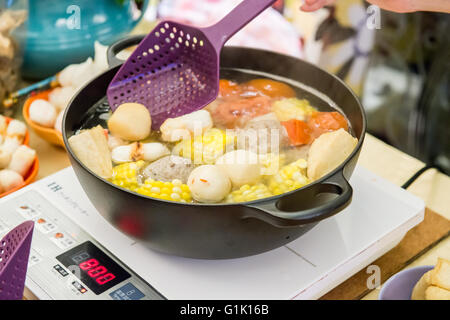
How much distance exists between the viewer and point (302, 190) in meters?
0.81

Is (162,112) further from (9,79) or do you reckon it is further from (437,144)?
(437,144)

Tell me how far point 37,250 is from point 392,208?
68cm

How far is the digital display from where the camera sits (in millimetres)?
936

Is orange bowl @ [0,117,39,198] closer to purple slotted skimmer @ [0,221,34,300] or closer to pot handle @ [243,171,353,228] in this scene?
purple slotted skimmer @ [0,221,34,300]

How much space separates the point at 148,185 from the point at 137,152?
12 centimetres

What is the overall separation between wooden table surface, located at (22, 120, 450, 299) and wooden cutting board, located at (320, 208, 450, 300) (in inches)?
2.7

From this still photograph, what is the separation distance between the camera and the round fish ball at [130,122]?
3.49 feet

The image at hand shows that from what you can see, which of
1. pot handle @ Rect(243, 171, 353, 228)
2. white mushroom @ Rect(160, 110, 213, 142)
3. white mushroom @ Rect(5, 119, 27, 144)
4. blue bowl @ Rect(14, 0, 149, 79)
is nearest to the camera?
pot handle @ Rect(243, 171, 353, 228)

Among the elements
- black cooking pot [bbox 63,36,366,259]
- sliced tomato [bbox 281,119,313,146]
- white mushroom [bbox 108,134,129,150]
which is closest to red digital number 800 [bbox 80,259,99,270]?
black cooking pot [bbox 63,36,366,259]

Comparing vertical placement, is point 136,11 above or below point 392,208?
above

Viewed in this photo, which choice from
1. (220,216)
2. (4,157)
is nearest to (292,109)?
(220,216)

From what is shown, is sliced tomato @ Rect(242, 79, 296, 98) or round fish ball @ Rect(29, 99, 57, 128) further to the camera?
round fish ball @ Rect(29, 99, 57, 128)

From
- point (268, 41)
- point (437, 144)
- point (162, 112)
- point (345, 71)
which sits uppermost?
point (162, 112)
